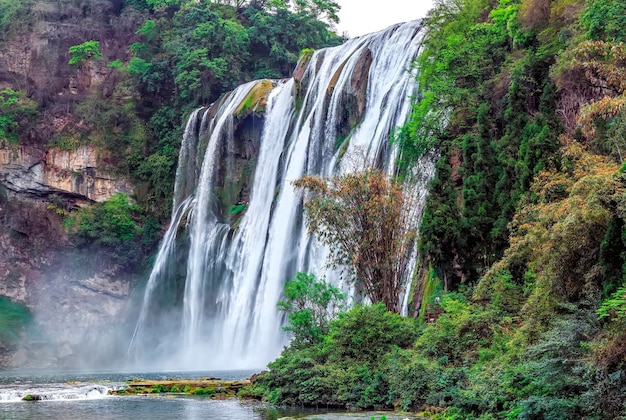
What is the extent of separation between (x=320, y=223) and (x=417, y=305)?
3.92m

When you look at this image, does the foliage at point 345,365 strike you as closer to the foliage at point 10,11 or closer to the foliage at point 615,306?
the foliage at point 615,306

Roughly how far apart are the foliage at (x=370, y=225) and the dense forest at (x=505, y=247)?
0.88 m

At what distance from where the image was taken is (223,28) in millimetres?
51375

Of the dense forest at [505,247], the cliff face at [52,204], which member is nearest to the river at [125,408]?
the dense forest at [505,247]

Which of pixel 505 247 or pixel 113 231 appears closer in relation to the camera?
pixel 505 247

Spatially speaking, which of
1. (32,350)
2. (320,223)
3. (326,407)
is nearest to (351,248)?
(320,223)

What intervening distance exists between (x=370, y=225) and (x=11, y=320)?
32.5 metres

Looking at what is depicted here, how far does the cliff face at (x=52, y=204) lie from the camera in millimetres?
46281

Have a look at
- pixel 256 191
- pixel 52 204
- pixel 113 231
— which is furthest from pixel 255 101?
pixel 52 204

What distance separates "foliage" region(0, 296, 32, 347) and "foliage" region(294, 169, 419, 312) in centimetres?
3056

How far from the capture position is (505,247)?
19.1 m

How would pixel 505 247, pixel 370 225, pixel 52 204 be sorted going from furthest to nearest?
pixel 52 204
pixel 370 225
pixel 505 247

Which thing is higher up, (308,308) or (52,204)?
(52,204)

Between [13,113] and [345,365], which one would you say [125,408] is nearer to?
[345,365]
